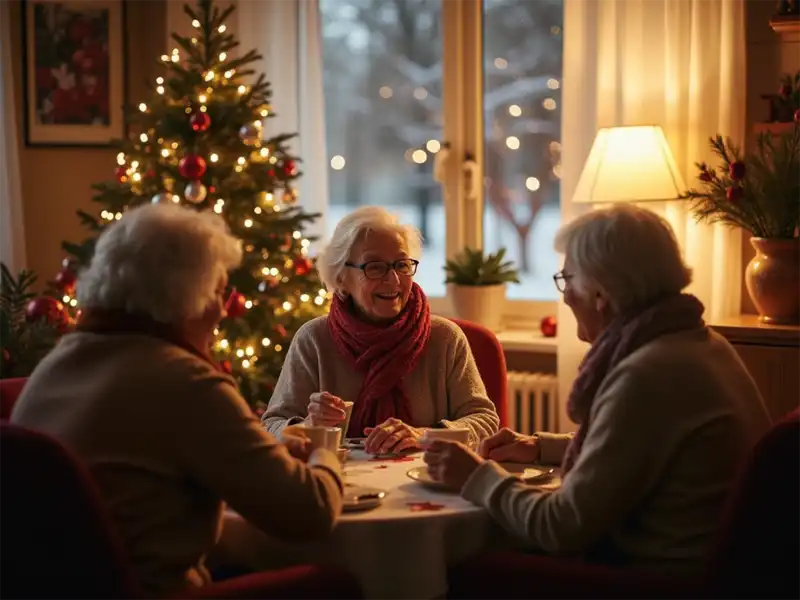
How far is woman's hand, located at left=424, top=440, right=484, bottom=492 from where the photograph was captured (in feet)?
7.36

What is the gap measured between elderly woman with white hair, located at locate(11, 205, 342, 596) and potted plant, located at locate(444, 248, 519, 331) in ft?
8.80

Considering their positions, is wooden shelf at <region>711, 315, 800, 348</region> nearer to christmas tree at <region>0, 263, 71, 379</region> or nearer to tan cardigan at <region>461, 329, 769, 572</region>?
tan cardigan at <region>461, 329, 769, 572</region>

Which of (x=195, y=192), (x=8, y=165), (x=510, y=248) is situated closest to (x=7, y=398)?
(x=195, y=192)

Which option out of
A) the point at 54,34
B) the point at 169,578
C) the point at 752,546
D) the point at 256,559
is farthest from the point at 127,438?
the point at 54,34

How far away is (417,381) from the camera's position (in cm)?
298

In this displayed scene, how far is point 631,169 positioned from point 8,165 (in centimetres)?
265

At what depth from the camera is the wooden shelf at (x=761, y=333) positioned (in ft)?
12.0

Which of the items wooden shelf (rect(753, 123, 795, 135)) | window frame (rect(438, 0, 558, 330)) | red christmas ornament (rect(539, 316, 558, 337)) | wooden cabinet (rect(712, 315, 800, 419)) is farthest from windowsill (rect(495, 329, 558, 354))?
wooden shelf (rect(753, 123, 795, 135))

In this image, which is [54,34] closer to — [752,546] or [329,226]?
[329,226]

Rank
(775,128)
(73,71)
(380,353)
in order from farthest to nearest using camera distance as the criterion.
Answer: (73,71), (775,128), (380,353)

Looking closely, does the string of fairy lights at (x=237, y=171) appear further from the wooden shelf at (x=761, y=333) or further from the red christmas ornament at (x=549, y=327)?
the wooden shelf at (x=761, y=333)

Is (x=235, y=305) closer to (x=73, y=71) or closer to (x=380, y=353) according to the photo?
(x=380, y=353)

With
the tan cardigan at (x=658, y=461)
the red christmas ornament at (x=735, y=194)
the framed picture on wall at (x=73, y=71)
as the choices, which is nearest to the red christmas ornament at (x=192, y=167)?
the framed picture on wall at (x=73, y=71)

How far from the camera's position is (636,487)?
202 centimetres
